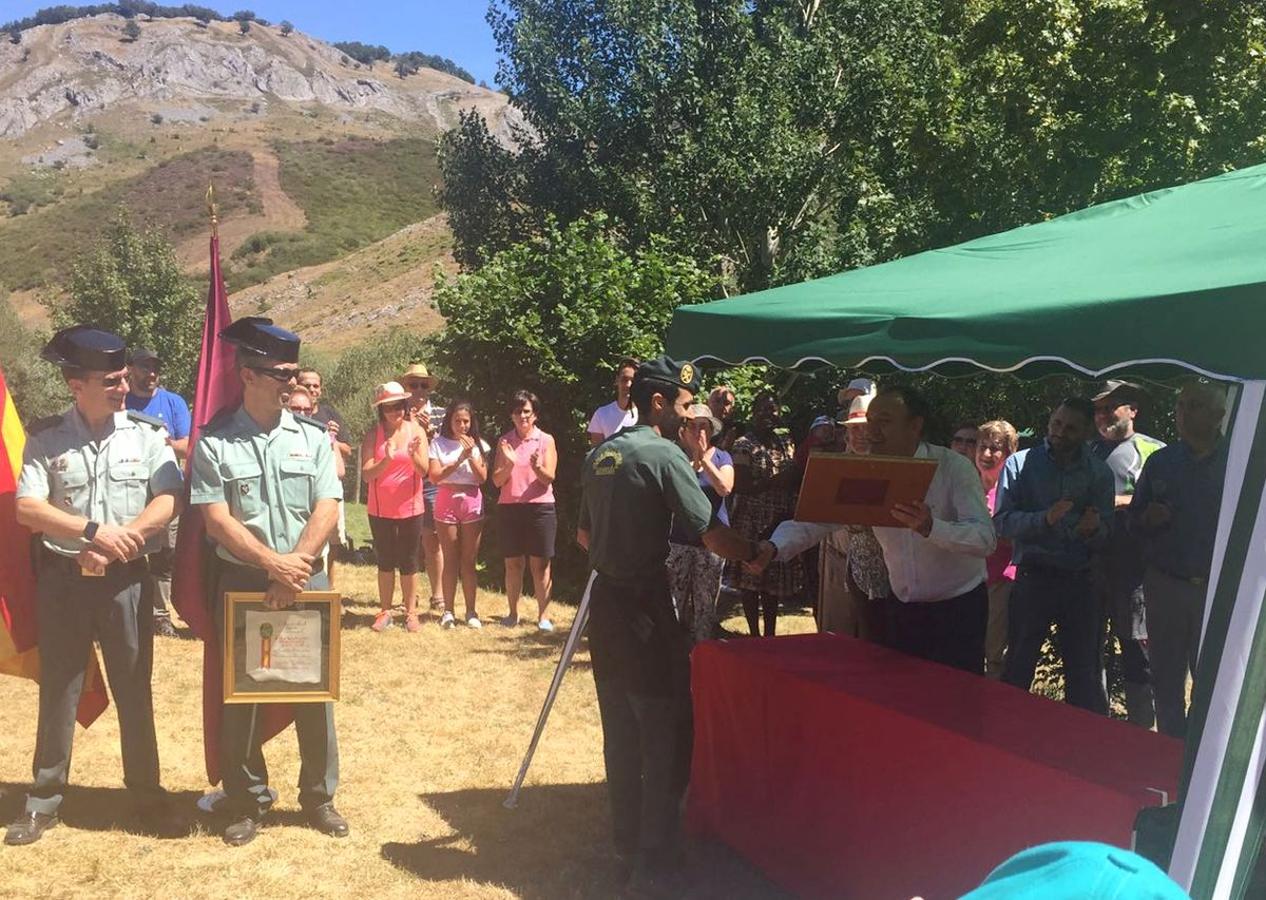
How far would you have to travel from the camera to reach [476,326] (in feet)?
35.6

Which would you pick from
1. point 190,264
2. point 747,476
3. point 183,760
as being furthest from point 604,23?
point 190,264

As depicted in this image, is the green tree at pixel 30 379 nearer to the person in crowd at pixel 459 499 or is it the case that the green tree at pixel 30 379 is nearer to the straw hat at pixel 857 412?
the person in crowd at pixel 459 499

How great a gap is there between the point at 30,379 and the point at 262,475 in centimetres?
2297

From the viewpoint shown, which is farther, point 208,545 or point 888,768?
point 208,545

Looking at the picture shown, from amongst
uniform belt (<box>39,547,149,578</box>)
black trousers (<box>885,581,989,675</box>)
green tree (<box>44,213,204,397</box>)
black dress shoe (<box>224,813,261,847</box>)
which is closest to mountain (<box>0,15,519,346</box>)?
green tree (<box>44,213,204,397</box>)

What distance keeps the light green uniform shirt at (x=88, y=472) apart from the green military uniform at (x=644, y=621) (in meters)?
1.91

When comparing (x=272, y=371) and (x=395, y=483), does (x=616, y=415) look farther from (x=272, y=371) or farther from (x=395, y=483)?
(x=272, y=371)

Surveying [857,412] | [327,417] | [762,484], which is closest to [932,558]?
[857,412]

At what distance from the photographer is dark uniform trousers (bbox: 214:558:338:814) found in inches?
174

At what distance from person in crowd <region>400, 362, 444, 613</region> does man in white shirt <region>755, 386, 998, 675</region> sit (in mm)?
4551

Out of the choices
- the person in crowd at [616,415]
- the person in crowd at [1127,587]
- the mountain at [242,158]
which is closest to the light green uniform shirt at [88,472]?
the person in crowd at [616,415]

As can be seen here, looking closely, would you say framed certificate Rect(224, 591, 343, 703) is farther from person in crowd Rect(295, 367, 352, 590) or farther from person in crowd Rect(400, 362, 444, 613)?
person in crowd Rect(400, 362, 444, 613)

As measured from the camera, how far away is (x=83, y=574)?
4426 mm

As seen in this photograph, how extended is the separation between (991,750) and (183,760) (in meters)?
Result: 4.19
